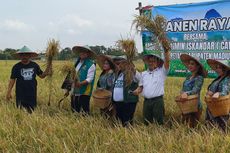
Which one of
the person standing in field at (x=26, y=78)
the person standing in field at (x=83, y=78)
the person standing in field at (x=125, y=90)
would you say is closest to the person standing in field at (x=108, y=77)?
the person standing in field at (x=125, y=90)

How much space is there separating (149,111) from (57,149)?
194 cm

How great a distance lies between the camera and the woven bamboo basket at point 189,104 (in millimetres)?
5637

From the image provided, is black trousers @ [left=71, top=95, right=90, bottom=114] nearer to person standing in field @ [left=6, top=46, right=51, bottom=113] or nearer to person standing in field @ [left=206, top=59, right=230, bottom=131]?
person standing in field @ [left=6, top=46, right=51, bottom=113]

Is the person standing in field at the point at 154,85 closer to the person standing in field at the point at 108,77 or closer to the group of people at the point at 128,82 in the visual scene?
the group of people at the point at 128,82

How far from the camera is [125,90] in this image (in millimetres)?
6340

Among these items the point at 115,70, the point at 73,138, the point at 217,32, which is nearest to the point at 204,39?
the point at 217,32

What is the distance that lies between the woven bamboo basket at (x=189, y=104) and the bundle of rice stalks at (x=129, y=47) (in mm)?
991

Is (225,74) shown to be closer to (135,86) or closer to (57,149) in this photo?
(135,86)

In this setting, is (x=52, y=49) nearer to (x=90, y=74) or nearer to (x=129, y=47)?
(x=90, y=74)

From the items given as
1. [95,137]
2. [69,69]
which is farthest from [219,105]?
[69,69]

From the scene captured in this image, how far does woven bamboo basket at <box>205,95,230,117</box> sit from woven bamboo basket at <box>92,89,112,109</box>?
173cm

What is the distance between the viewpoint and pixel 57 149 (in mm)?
4656

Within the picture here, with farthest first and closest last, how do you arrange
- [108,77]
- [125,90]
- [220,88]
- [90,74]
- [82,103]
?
1. [82,103]
2. [90,74]
3. [108,77]
4. [125,90]
5. [220,88]

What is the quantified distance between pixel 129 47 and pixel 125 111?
3.25ft
